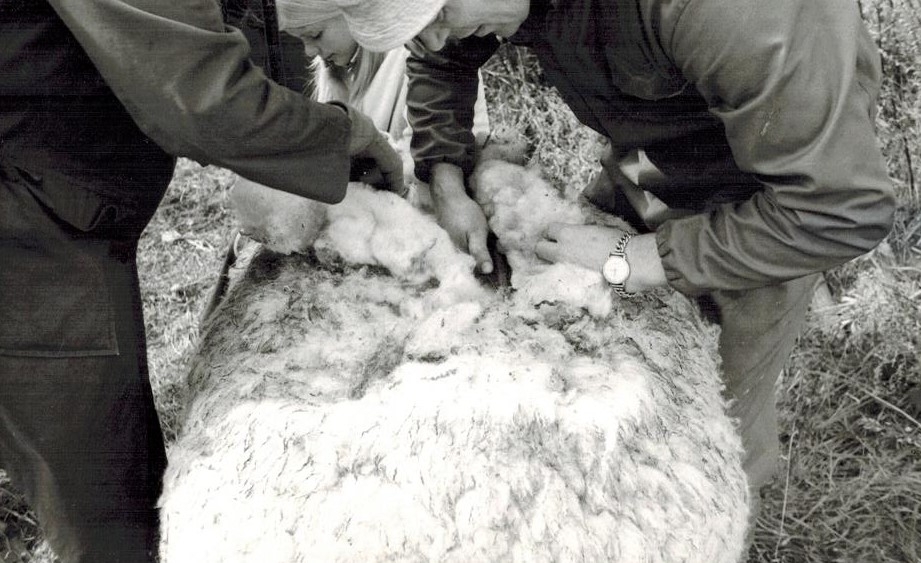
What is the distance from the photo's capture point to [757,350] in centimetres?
193

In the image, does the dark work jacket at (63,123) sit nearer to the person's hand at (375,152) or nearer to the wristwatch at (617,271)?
the person's hand at (375,152)

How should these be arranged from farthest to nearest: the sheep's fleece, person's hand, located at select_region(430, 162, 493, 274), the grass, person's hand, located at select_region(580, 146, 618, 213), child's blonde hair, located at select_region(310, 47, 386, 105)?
the grass < child's blonde hair, located at select_region(310, 47, 386, 105) < person's hand, located at select_region(580, 146, 618, 213) < person's hand, located at select_region(430, 162, 493, 274) < the sheep's fleece

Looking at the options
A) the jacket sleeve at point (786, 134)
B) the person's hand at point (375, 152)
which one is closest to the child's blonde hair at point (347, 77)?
the person's hand at point (375, 152)

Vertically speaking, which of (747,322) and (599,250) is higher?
(599,250)

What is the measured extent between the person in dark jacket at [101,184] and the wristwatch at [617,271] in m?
0.54

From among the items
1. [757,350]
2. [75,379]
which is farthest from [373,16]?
[757,350]

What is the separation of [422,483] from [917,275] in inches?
96.6

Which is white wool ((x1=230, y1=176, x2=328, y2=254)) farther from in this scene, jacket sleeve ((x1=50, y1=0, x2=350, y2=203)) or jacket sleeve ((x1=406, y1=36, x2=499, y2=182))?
jacket sleeve ((x1=406, y1=36, x2=499, y2=182))

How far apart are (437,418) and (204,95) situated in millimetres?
666

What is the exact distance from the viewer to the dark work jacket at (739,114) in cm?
130

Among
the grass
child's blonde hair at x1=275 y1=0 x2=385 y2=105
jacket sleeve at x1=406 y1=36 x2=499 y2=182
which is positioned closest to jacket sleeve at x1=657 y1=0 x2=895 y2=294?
jacket sleeve at x1=406 y1=36 x2=499 y2=182

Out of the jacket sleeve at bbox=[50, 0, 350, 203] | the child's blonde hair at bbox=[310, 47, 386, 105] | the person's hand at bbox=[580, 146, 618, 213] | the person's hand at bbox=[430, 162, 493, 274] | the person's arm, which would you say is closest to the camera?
the jacket sleeve at bbox=[50, 0, 350, 203]

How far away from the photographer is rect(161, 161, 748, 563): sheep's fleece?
4.09ft

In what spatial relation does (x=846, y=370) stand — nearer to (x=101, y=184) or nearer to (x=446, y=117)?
(x=446, y=117)
